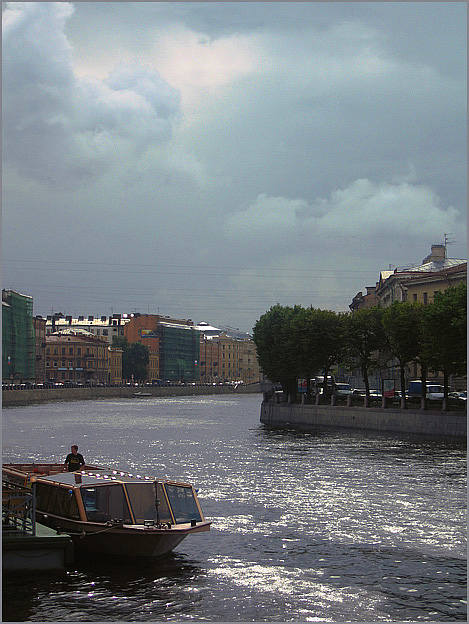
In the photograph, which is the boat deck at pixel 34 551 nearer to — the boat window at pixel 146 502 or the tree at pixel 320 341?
the boat window at pixel 146 502

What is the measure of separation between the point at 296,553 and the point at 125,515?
4980 mm

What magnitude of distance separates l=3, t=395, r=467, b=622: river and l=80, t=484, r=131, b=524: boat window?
1.11 meters

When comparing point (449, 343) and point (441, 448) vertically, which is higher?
point (449, 343)

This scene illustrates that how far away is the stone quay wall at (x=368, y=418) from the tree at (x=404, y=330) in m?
2.85

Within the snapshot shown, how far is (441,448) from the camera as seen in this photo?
51406mm

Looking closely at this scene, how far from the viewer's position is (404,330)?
222ft

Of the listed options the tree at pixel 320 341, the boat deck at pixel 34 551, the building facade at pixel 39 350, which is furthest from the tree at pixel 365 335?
the building facade at pixel 39 350

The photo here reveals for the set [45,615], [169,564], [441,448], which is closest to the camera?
[45,615]

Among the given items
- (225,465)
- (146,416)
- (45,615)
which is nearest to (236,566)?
(45,615)

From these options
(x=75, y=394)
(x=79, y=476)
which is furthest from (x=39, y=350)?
(x=79, y=476)

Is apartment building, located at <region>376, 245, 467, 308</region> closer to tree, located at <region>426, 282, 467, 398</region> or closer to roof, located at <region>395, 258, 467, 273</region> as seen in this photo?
roof, located at <region>395, 258, 467, 273</region>

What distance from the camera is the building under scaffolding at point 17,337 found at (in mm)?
150125

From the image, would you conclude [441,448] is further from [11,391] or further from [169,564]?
[11,391]

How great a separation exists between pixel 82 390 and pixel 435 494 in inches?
5554
